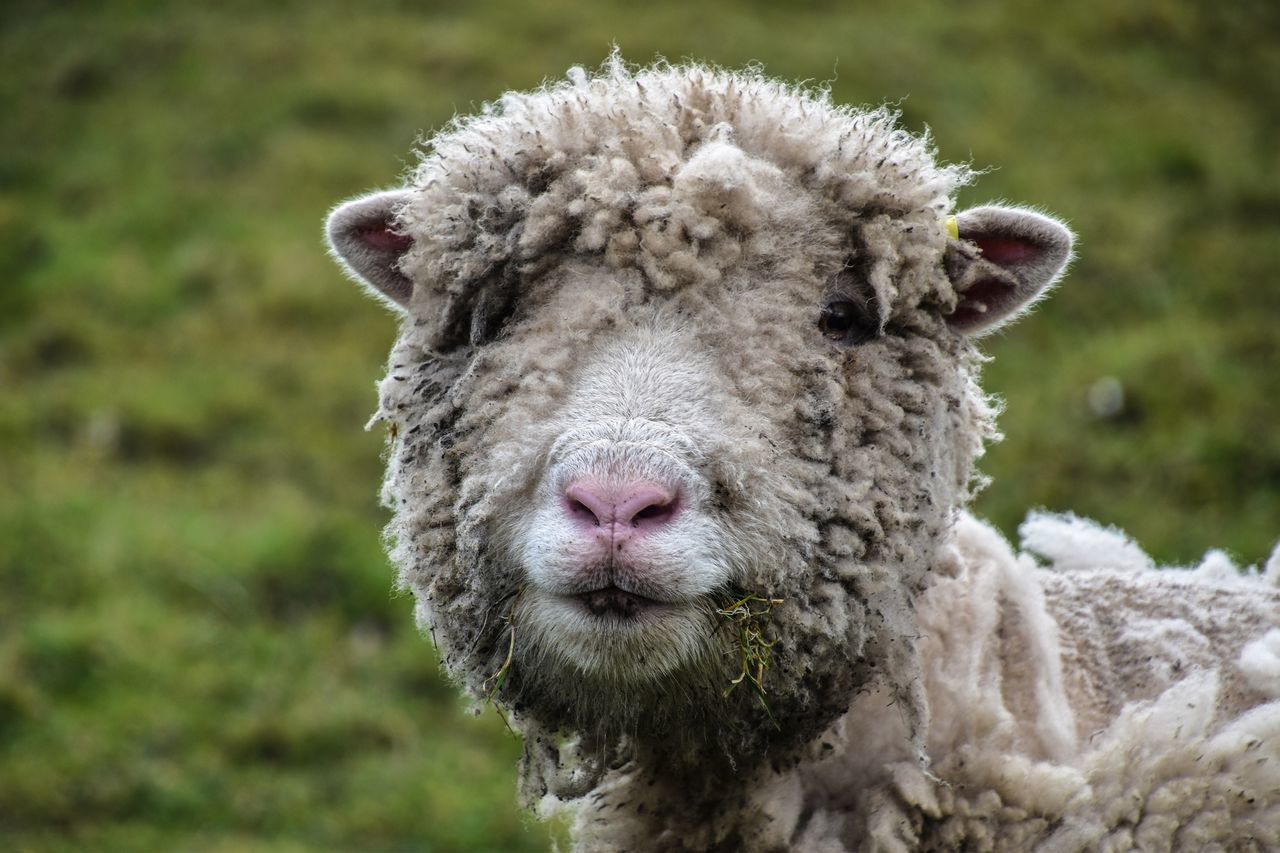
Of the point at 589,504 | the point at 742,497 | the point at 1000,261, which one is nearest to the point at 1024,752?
the point at 742,497

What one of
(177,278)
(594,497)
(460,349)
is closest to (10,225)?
(177,278)

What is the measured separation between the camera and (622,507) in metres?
2.27

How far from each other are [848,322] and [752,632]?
0.70 meters

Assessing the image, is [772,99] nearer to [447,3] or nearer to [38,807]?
[38,807]

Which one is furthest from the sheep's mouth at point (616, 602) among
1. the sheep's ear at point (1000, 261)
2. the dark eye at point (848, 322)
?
the sheep's ear at point (1000, 261)

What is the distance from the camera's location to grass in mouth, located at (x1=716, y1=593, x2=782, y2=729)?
7.95 ft

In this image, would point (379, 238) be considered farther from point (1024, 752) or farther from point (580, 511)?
point (1024, 752)

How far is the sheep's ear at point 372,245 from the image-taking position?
10.4ft

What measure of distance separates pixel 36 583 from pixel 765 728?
18.5ft

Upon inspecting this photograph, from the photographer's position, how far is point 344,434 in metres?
8.64

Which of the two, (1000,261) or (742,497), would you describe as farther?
(1000,261)

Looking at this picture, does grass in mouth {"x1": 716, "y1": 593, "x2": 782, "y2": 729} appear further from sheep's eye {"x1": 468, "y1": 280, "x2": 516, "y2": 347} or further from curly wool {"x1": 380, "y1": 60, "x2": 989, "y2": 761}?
sheep's eye {"x1": 468, "y1": 280, "x2": 516, "y2": 347}

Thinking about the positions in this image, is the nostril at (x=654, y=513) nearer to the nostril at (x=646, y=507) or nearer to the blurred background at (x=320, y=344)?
the nostril at (x=646, y=507)

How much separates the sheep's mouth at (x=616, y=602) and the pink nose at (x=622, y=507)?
12 cm
